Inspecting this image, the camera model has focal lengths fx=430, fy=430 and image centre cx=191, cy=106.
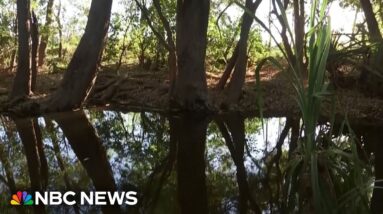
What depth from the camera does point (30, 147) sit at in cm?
797

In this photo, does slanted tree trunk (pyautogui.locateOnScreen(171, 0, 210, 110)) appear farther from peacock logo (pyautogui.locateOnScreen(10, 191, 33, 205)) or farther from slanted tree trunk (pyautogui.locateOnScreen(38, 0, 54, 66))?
slanted tree trunk (pyautogui.locateOnScreen(38, 0, 54, 66))

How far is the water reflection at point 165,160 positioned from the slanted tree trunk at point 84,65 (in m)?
1.29

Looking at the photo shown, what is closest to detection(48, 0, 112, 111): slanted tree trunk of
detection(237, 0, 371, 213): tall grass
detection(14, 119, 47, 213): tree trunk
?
detection(14, 119, 47, 213): tree trunk

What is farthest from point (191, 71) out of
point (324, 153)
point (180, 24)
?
point (324, 153)

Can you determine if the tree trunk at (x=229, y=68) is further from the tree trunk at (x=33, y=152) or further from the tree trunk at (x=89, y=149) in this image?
the tree trunk at (x=33, y=152)

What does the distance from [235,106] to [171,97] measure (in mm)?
1927

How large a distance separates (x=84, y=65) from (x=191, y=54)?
321 cm

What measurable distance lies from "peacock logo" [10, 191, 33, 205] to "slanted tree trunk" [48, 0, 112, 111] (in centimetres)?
773

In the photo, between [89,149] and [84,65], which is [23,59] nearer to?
[84,65]

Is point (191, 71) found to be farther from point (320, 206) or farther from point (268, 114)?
point (320, 206)

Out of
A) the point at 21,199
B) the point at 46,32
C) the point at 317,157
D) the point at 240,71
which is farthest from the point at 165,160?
the point at 46,32

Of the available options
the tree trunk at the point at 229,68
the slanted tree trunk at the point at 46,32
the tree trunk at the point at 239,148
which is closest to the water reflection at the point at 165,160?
the tree trunk at the point at 239,148

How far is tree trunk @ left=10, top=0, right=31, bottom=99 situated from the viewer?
535 inches

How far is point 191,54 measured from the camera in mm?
12859
